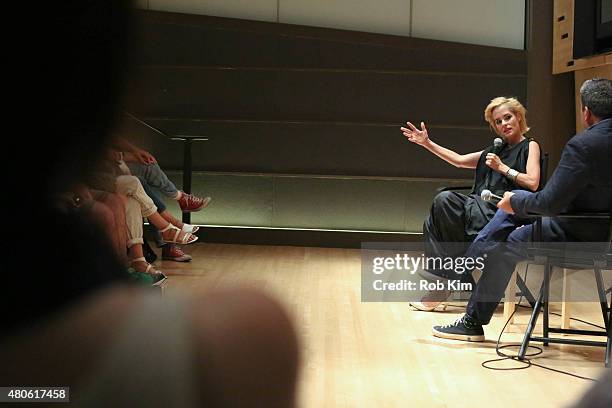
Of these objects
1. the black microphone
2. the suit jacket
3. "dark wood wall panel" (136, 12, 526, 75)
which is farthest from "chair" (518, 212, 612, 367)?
"dark wood wall panel" (136, 12, 526, 75)

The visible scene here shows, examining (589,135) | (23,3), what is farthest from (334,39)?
(23,3)

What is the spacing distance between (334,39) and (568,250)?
13.0 feet

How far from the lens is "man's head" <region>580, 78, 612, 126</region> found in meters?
2.98

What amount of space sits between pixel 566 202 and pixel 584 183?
93 millimetres

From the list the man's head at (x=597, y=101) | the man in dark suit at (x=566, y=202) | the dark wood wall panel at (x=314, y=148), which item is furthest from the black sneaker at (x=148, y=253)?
the man's head at (x=597, y=101)

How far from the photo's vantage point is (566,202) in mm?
2852

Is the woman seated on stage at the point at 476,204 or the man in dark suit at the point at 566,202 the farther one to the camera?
the woman seated on stage at the point at 476,204

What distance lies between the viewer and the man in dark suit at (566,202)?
2.84 m

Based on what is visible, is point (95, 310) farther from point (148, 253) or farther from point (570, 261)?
point (148, 253)

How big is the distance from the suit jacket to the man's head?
0.18 ft

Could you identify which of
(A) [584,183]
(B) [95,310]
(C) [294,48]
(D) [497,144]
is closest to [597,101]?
(A) [584,183]

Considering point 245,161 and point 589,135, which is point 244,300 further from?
point 245,161

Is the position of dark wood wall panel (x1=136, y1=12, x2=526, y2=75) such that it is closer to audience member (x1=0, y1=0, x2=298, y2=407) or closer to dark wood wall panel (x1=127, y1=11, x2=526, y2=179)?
dark wood wall panel (x1=127, y1=11, x2=526, y2=179)

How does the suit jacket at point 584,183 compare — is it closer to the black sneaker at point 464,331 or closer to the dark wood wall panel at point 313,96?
the black sneaker at point 464,331
